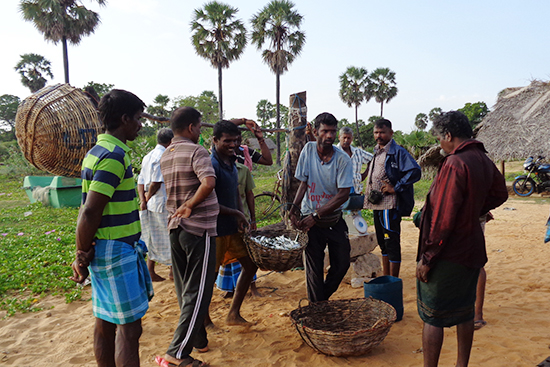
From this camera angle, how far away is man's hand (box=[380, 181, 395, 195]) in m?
4.18

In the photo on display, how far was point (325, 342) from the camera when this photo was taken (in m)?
2.92

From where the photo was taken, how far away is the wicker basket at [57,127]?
3094mm

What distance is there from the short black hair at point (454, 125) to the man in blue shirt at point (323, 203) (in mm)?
1058

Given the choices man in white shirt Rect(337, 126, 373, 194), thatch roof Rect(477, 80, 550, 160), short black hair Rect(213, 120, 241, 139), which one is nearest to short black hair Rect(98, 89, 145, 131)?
short black hair Rect(213, 120, 241, 139)

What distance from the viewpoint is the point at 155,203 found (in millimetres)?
4715

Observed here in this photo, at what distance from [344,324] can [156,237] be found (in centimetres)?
272

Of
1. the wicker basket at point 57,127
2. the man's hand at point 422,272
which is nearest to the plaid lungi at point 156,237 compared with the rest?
the wicker basket at point 57,127

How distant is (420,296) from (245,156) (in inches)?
137

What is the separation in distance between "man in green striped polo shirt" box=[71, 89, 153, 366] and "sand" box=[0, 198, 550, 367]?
112 cm

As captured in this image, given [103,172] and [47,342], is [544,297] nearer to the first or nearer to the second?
[103,172]

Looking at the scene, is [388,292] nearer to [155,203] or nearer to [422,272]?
[422,272]

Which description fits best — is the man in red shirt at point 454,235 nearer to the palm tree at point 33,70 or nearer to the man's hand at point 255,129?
the man's hand at point 255,129

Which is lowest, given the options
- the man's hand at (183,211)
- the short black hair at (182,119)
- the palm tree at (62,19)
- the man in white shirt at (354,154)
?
the man's hand at (183,211)

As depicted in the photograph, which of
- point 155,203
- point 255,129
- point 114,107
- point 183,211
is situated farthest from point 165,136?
point 114,107
